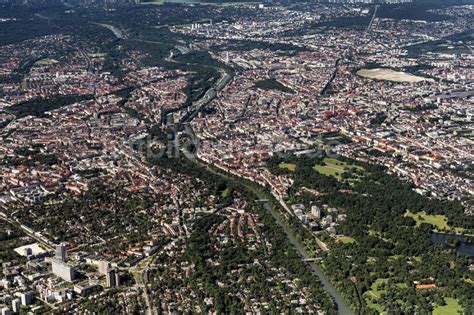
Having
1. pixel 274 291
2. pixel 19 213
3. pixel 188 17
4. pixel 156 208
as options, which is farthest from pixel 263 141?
pixel 188 17

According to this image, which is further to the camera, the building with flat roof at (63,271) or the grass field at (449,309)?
the building with flat roof at (63,271)

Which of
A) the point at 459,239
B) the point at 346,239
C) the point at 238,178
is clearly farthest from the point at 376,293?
the point at 238,178

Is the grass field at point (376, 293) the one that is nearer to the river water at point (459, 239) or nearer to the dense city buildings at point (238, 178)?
the dense city buildings at point (238, 178)

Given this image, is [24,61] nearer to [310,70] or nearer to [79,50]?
[79,50]

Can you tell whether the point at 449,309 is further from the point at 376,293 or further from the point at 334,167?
the point at 334,167

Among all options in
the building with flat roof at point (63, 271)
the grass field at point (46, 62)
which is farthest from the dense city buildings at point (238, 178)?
the grass field at point (46, 62)

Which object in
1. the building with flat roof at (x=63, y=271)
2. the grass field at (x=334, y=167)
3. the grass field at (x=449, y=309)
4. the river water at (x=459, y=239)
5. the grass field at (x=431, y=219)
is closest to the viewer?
the grass field at (x=449, y=309)

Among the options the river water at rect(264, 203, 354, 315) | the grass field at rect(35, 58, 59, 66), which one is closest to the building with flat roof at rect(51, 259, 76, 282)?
the river water at rect(264, 203, 354, 315)
